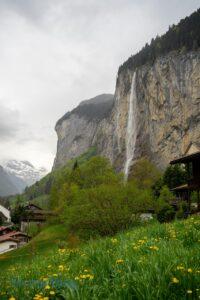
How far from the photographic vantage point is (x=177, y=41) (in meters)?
132

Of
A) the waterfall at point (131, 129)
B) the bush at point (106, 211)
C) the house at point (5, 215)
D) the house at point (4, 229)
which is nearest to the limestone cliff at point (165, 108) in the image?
the waterfall at point (131, 129)

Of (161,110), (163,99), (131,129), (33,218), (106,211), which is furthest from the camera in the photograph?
(131,129)

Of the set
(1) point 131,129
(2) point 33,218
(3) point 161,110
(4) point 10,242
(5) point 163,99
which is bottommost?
(4) point 10,242

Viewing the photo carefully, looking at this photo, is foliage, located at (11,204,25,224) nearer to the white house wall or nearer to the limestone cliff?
the white house wall

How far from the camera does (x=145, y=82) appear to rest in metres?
142

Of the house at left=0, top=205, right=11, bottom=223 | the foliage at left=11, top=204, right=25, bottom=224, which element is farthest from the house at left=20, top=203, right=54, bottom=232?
the house at left=0, top=205, right=11, bottom=223

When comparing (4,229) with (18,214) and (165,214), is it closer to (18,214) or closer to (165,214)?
(18,214)

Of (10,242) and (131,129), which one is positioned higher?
(131,129)

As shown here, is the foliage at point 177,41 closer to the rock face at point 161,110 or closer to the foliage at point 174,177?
the rock face at point 161,110

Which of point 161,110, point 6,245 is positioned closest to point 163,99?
point 161,110

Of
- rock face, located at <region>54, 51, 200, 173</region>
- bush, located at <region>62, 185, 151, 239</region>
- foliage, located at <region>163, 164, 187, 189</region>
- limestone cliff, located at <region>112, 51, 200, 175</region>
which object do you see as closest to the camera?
bush, located at <region>62, 185, 151, 239</region>

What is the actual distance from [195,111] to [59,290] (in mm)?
113596

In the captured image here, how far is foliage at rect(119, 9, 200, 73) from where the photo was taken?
125194 millimetres

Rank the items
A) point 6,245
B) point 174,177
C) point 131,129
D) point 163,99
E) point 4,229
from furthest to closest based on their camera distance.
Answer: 1. point 131,129
2. point 163,99
3. point 4,229
4. point 174,177
5. point 6,245
